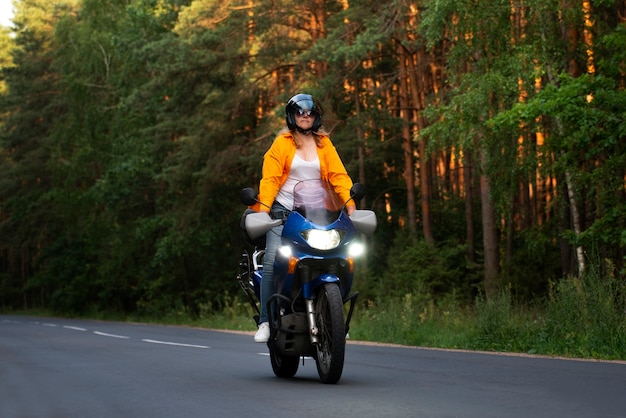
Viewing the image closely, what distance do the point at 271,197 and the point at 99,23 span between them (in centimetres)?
4502

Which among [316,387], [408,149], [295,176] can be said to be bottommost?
[316,387]

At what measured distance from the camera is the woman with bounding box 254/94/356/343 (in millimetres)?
9883

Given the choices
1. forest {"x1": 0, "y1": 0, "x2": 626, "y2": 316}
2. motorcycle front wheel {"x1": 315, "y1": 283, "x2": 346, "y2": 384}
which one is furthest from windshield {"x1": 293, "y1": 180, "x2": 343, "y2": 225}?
forest {"x1": 0, "y1": 0, "x2": 626, "y2": 316}

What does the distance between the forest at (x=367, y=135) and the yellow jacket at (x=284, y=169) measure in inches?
421

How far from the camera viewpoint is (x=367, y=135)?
38875 millimetres

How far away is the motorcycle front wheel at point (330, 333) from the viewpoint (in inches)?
359

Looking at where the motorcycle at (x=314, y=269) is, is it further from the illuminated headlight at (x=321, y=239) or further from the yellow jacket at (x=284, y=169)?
the yellow jacket at (x=284, y=169)

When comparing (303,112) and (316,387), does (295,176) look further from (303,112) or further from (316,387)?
(316,387)

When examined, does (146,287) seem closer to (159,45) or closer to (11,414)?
(159,45)

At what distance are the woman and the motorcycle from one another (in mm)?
105

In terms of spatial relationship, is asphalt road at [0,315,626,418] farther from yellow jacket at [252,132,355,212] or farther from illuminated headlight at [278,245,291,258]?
yellow jacket at [252,132,355,212]

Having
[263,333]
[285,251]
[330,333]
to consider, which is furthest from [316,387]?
[285,251]

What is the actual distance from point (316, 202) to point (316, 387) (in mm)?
1528

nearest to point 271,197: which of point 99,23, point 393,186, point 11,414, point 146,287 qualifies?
point 11,414
